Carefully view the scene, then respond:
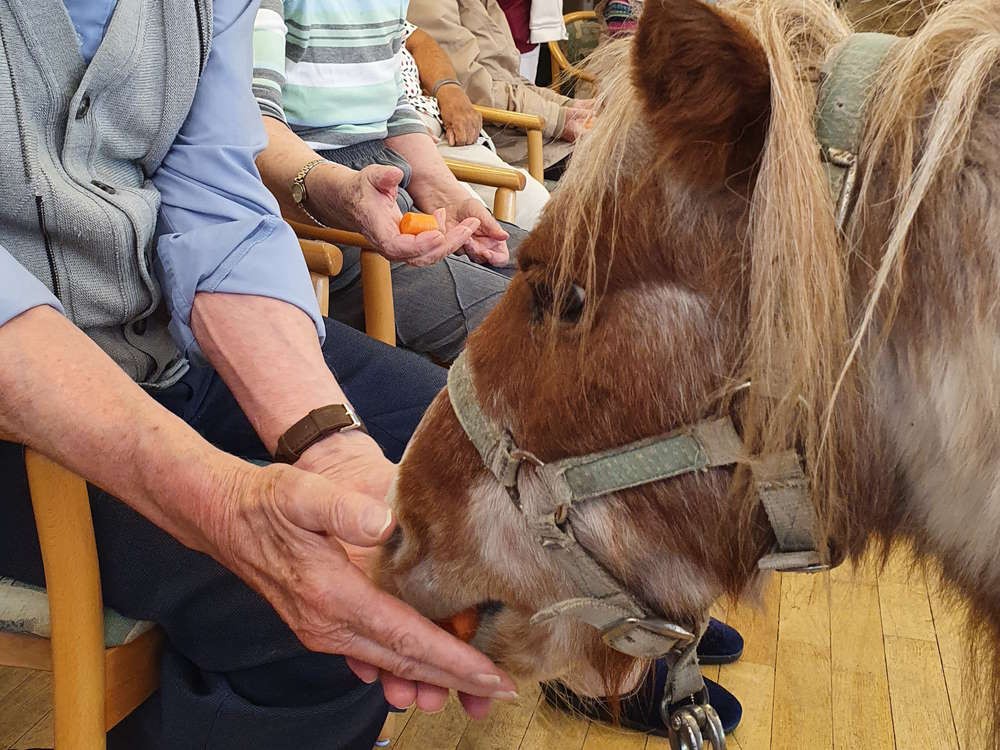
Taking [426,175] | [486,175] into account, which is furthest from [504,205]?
[426,175]

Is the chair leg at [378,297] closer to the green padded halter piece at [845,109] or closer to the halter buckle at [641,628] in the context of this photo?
the halter buckle at [641,628]

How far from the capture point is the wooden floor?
158 cm

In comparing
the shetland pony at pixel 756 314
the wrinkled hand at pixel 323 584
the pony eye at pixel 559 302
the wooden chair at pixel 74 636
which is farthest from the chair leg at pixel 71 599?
the pony eye at pixel 559 302

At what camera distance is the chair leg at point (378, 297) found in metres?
1.53

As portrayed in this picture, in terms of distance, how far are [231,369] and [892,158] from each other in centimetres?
74

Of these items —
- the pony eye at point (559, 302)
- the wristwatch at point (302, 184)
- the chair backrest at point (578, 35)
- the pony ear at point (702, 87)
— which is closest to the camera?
the pony ear at point (702, 87)

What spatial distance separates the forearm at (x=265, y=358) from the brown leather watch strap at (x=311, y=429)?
0.03m

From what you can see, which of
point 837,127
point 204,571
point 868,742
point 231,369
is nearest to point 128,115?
point 231,369

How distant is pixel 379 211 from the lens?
55.1 inches

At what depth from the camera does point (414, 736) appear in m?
1.60

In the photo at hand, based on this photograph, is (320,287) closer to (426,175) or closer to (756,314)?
(426,175)

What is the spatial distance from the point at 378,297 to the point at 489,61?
159 cm

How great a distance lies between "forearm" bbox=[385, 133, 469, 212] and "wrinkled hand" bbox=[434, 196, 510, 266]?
0.07 m

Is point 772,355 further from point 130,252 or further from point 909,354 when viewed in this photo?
point 130,252
